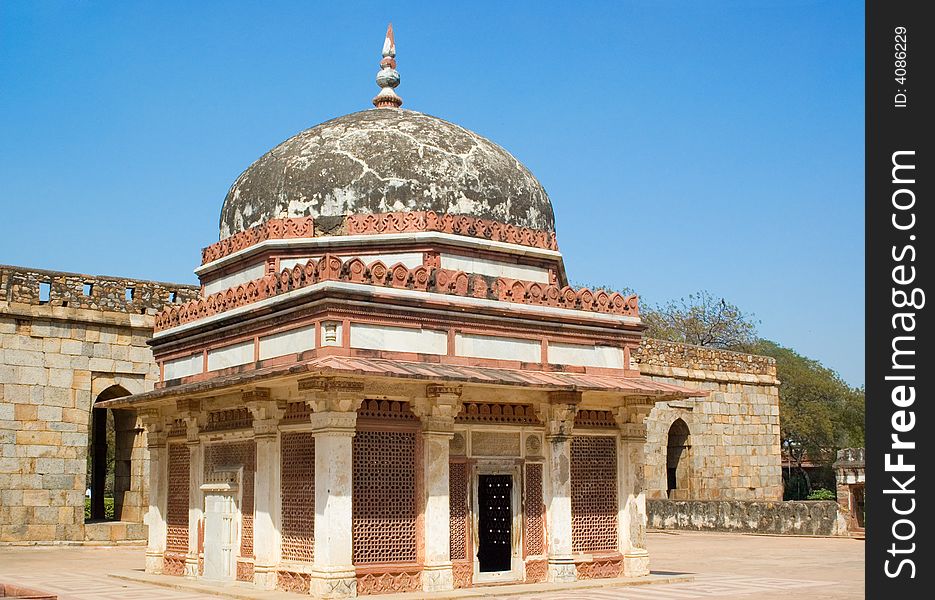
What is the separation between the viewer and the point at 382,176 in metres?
15.4

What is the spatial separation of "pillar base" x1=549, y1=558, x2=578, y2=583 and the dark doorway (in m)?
0.55

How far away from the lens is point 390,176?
1540 cm

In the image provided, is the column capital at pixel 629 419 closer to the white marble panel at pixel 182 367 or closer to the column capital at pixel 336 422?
the column capital at pixel 336 422

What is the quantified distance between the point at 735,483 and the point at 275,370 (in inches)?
807

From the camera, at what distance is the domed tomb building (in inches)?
517

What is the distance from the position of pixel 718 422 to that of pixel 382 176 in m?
17.6

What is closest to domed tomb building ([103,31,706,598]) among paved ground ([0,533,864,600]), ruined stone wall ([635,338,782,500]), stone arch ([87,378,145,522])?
paved ground ([0,533,864,600])

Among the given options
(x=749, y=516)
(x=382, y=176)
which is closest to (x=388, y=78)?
(x=382, y=176)

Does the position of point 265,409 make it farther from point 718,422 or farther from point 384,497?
point 718,422

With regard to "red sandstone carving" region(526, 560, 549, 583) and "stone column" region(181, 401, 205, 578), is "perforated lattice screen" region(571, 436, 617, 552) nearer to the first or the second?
"red sandstone carving" region(526, 560, 549, 583)

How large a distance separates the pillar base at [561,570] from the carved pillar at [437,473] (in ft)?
4.95
